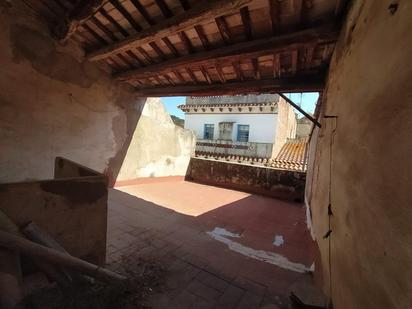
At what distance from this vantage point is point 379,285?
0.83 m

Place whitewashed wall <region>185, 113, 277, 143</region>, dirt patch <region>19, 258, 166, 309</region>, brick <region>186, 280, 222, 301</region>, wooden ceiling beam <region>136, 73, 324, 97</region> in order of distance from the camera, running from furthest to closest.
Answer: whitewashed wall <region>185, 113, 277, 143</region> → wooden ceiling beam <region>136, 73, 324, 97</region> → brick <region>186, 280, 222, 301</region> → dirt patch <region>19, 258, 166, 309</region>

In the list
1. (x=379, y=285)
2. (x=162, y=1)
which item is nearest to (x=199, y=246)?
(x=379, y=285)

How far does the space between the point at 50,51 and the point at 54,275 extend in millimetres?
4035

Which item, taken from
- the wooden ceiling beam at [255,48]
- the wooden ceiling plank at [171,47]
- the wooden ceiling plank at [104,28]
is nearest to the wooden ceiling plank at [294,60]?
the wooden ceiling beam at [255,48]

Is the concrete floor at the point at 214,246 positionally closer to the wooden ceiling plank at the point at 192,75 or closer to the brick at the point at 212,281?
the brick at the point at 212,281

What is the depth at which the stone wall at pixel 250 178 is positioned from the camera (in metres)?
5.91

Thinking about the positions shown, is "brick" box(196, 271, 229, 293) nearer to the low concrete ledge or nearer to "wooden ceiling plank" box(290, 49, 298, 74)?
the low concrete ledge

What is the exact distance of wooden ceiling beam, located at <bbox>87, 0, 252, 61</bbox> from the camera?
83.6 inches

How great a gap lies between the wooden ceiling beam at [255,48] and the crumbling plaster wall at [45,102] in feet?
5.78

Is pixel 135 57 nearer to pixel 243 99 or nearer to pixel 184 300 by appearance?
pixel 184 300

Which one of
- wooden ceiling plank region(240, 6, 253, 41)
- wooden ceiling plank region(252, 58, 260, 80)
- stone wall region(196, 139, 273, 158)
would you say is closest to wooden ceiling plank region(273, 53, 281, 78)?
wooden ceiling plank region(252, 58, 260, 80)

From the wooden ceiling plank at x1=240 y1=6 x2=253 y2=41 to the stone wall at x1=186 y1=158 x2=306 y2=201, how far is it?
4.42 meters

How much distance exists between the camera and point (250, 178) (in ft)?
21.7

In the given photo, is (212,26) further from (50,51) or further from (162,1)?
(50,51)
